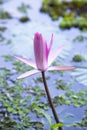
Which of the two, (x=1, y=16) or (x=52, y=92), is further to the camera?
(x=1, y=16)

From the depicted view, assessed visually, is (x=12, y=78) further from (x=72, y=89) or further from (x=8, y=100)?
(x=72, y=89)

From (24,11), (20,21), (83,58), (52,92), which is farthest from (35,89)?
(24,11)

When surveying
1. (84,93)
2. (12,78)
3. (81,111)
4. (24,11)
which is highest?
(24,11)

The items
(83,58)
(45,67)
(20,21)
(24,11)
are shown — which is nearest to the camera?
(45,67)

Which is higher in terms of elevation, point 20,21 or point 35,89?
point 20,21

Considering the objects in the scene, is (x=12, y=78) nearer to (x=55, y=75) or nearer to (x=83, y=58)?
(x=55, y=75)

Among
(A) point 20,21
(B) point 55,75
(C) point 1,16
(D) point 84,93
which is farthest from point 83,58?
(C) point 1,16

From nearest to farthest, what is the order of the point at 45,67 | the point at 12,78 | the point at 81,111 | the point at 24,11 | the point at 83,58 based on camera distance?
the point at 45,67 < the point at 81,111 < the point at 12,78 < the point at 83,58 < the point at 24,11
